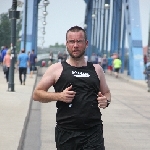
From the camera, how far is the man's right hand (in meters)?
5.00

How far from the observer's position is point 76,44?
16.8 ft

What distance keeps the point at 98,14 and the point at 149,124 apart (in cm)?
8152

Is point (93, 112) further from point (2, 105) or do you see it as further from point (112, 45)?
point (112, 45)

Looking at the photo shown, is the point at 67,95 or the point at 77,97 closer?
the point at 67,95

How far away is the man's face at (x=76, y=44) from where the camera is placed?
16.8ft

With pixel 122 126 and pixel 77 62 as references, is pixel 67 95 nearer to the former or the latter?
pixel 77 62

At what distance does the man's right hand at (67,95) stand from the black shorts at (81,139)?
1.01 ft

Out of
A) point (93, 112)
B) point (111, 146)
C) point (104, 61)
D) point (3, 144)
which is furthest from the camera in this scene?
point (104, 61)

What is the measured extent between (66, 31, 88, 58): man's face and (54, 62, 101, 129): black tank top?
0.12 meters

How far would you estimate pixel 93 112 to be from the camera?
515 cm

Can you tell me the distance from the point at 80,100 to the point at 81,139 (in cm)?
33

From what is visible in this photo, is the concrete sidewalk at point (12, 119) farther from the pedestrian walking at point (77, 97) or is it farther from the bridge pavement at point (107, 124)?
the pedestrian walking at point (77, 97)

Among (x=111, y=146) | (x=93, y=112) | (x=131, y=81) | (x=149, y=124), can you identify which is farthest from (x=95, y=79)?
(x=131, y=81)

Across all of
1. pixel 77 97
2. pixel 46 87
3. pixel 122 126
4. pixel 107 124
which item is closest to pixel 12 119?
pixel 107 124
